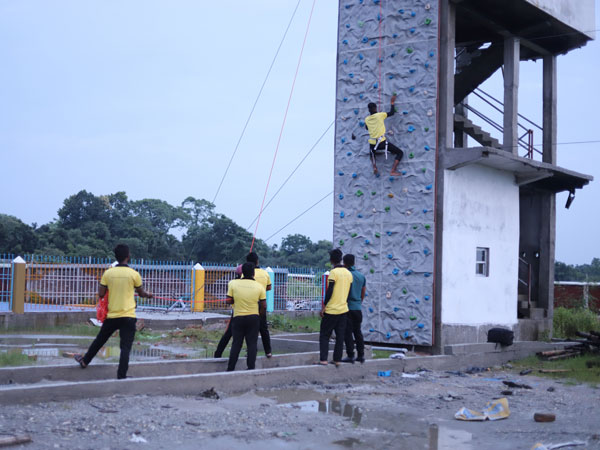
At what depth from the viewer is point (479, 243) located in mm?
16516

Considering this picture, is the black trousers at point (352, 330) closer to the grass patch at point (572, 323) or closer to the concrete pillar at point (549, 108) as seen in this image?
the concrete pillar at point (549, 108)

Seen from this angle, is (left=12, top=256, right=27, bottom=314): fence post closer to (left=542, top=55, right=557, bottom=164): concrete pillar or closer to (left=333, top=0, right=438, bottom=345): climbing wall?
(left=333, top=0, right=438, bottom=345): climbing wall

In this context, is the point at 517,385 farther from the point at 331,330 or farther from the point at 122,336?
the point at 122,336

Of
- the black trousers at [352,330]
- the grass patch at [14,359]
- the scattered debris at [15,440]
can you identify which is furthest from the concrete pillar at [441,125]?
the scattered debris at [15,440]

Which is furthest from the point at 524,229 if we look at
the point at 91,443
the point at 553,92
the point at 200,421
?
the point at 91,443

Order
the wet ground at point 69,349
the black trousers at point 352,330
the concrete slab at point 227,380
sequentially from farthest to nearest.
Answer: the wet ground at point 69,349, the black trousers at point 352,330, the concrete slab at point 227,380

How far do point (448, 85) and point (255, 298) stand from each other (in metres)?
7.53

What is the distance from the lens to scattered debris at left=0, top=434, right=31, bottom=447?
6.32 metres

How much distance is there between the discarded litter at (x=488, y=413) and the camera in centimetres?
902

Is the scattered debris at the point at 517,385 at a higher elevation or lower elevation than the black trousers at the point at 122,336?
lower

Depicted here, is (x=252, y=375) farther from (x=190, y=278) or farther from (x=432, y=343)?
(x=190, y=278)

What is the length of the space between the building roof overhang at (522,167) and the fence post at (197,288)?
1279 centimetres

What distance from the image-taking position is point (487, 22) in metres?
17.2

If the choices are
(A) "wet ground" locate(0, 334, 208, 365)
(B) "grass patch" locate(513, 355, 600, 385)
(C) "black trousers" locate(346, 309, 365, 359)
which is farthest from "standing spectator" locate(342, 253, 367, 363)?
(B) "grass patch" locate(513, 355, 600, 385)
